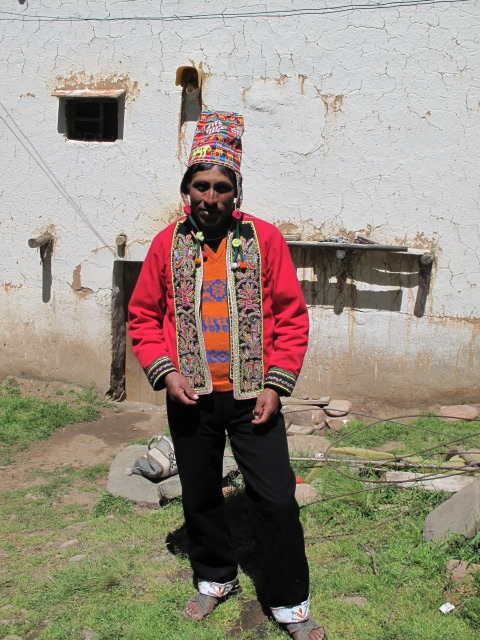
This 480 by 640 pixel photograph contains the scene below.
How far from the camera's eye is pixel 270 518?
271cm

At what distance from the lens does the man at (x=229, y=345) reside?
9.00 ft

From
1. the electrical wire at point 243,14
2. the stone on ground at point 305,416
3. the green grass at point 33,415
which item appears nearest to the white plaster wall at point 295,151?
the electrical wire at point 243,14

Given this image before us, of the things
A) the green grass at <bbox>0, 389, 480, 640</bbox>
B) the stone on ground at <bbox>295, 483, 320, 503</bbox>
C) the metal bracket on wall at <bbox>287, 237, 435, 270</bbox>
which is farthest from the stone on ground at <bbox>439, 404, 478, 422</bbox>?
the stone on ground at <bbox>295, 483, 320, 503</bbox>

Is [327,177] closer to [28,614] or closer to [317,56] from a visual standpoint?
[317,56]

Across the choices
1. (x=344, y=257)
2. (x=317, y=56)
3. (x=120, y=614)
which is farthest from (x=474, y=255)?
(x=120, y=614)

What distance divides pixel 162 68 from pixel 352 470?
4.28 m

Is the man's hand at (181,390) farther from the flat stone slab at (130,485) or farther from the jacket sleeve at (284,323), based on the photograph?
the flat stone slab at (130,485)

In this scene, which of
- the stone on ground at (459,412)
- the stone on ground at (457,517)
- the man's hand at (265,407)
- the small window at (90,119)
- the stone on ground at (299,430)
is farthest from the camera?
the small window at (90,119)

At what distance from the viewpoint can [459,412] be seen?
6355 millimetres

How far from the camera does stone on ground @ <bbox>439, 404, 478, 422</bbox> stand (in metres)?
6.27

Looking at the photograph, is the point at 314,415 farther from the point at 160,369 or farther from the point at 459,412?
the point at 160,369

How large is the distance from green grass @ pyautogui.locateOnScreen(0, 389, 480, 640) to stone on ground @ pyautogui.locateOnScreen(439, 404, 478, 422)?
7.60 feet

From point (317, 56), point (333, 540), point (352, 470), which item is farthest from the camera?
point (317, 56)

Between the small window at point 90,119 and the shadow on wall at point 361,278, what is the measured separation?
87.0 inches
